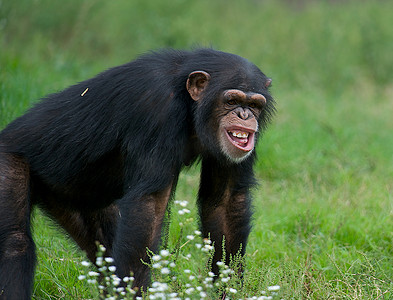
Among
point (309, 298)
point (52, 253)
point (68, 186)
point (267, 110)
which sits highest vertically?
Answer: point (267, 110)

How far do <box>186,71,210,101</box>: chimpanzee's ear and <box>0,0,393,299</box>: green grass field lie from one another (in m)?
1.30

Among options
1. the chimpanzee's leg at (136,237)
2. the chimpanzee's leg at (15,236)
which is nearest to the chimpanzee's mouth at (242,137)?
the chimpanzee's leg at (136,237)

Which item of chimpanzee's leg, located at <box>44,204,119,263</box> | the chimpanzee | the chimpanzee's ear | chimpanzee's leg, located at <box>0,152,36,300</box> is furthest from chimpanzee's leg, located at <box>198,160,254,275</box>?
chimpanzee's leg, located at <box>0,152,36,300</box>

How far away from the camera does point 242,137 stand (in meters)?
5.16

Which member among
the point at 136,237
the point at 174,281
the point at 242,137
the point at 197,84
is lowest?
the point at 174,281

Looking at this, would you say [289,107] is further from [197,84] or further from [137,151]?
[137,151]

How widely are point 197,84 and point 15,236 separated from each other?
1818mm

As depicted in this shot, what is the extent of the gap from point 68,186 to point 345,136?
5687 millimetres

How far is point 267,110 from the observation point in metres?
5.55

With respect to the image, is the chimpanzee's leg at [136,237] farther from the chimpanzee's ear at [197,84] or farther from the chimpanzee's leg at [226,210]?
the chimpanzee's ear at [197,84]

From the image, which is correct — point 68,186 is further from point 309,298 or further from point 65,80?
point 65,80

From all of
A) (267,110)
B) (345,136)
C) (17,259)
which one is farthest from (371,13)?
(17,259)

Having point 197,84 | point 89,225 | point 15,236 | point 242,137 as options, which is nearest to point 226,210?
point 242,137

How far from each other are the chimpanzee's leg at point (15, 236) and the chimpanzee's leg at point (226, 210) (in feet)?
4.73
